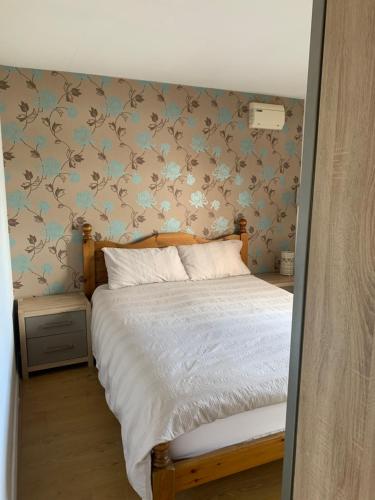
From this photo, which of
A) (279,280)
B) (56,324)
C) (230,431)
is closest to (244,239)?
(279,280)

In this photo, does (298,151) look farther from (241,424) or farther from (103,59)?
(241,424)

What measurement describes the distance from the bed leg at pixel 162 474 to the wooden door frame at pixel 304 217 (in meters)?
0.70

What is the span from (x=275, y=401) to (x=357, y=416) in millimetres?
1021

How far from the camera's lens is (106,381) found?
2121 mm

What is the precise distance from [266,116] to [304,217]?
116 inches

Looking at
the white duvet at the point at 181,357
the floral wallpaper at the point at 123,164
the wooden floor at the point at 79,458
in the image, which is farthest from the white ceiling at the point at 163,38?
the wooden floor at the point at 79,458

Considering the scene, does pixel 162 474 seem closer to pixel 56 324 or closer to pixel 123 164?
pixel 56 324

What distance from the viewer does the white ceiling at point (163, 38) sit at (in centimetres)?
174

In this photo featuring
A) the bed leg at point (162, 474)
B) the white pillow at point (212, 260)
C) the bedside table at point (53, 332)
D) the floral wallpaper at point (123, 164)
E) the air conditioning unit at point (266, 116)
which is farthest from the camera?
the air conditioning unit at point (266, 116)

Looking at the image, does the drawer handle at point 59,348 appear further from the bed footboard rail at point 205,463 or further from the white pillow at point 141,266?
the bed footboard rail at point 205,463

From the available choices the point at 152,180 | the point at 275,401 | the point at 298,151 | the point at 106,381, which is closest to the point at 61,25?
the point at 152,180

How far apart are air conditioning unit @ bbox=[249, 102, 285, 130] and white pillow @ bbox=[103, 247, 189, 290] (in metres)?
1.46

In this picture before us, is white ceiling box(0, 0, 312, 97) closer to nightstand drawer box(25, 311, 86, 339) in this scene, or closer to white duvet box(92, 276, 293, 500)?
white duvet box(92, 276, 293, 500)

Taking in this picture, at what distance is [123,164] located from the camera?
3074 mm
